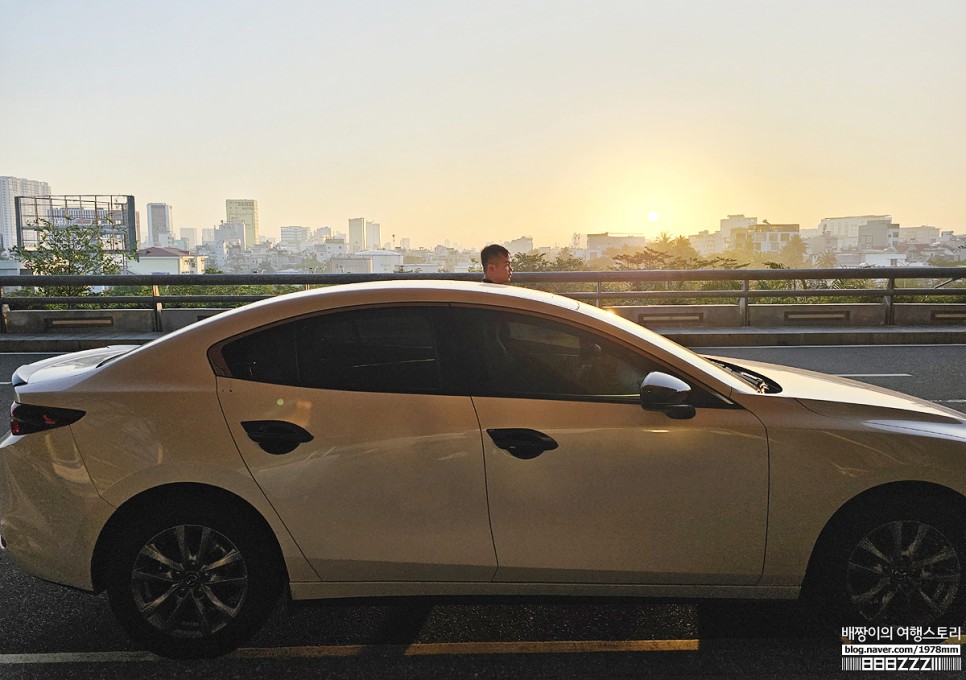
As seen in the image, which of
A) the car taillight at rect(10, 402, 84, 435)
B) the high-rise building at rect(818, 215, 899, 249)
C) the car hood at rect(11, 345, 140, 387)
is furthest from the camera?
the high-rise building at rect(818, 215, 899, 249)

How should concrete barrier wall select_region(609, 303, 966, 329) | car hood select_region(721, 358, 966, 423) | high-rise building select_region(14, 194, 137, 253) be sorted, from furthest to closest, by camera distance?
1. high-rise building select_region(14, 194, 137, 253)
2. concrete barrier wall select_region(609, 303, 966, 329)
3. car hood select_region(721, 358, 966, 423)

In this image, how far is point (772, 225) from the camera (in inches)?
3091

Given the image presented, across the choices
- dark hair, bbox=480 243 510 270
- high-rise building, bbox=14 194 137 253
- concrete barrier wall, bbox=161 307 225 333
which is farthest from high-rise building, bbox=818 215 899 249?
dark hair, bbox=480 243 510 270

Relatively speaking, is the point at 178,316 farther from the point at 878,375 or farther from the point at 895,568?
the point at 895,568

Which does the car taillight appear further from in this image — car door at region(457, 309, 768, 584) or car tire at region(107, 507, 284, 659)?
car door at region(457, 309, 768, 584)

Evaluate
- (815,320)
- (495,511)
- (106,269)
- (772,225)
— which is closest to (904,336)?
(815,320)

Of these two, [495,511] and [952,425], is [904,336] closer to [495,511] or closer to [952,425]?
[952,425]

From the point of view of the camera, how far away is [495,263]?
661 centimetres

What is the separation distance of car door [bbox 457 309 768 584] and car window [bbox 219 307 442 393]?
0.77 feet

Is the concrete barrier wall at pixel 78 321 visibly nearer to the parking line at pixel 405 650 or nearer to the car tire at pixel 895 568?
the parking line at pixel 405 650

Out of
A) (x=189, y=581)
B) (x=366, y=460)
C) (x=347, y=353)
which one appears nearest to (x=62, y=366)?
(x=189, y=581)

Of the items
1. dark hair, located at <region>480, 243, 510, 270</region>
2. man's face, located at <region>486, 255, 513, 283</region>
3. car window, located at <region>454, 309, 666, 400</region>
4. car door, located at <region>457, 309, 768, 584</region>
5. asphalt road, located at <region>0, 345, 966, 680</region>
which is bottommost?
asphalt road, located at <region>0, 345, 966, 680</region>

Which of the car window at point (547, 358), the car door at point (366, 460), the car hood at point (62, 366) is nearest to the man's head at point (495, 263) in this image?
the car hood at point (62, 366)

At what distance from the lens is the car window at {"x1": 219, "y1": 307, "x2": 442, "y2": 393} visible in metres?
3.45
